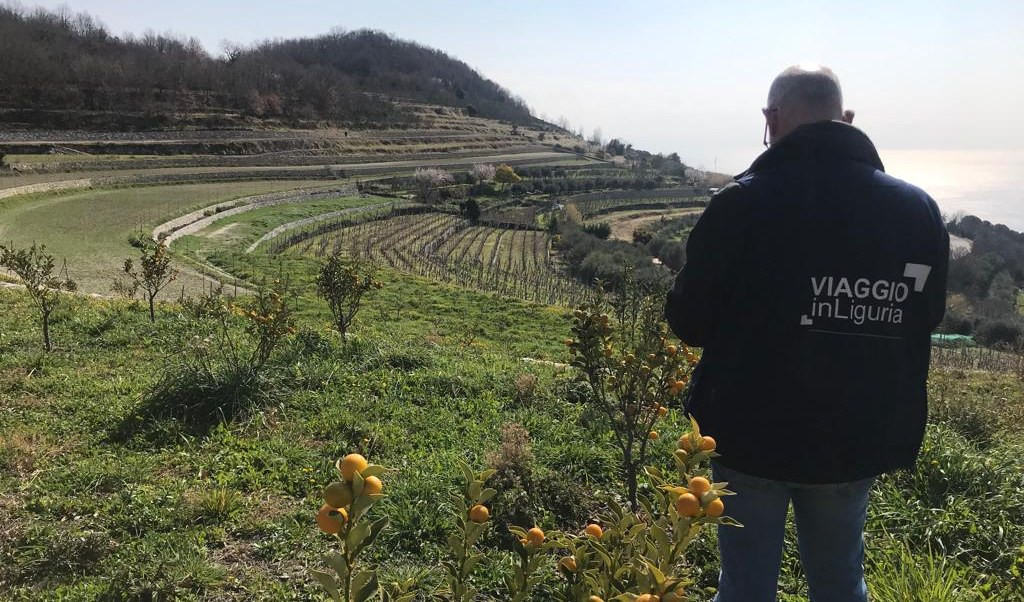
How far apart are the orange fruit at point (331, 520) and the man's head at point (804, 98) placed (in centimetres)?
157

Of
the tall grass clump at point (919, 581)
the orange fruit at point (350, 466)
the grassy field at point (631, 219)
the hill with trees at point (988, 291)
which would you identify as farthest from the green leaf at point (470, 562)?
the grassy field at point (631, 219)

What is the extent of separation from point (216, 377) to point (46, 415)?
112 cm

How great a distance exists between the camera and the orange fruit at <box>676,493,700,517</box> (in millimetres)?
1287

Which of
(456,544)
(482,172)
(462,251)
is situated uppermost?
(482,172)

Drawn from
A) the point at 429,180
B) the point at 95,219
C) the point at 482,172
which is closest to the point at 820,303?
the point at 95,219

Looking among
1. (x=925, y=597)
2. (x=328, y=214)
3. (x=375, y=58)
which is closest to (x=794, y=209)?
(x=925, y=597)

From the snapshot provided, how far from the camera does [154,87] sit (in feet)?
182

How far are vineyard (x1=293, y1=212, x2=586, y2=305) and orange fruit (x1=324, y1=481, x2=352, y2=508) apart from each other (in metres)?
20.5

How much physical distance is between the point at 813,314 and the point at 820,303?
0.11 feet

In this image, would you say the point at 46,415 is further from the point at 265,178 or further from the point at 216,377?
the point at 265,178

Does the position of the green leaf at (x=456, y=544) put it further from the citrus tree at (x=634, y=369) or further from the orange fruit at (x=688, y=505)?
the citrus tree at (x=634, y=369)

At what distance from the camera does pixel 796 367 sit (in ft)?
Answer: 5.49

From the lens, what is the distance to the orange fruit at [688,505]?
1.29m

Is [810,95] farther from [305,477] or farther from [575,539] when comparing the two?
[305,477]
